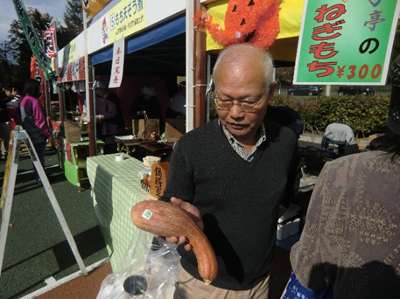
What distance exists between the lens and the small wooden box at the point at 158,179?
2275 millimetres

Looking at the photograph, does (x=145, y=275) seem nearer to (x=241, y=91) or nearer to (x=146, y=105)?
(x=241, y=91)

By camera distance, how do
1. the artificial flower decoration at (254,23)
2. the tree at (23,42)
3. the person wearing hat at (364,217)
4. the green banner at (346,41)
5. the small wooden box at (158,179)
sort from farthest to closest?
the tree at (23,42)
the small wooden box at (158,179)
the artificial flower decoration at (254,23)
the green banner at (346,41)
the person wearing hat at (364,217)

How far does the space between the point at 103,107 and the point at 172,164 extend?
16.5 ft

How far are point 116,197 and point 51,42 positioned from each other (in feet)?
26.8

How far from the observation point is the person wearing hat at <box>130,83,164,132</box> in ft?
20.2

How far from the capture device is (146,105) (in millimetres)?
6312

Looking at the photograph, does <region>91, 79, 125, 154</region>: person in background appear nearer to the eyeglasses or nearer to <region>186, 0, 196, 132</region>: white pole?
<region>186, 0, 196, 132</region>: white pole

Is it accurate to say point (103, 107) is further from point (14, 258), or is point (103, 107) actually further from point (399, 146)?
point (399, 146)

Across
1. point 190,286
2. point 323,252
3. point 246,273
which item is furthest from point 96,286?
A: point 323,252

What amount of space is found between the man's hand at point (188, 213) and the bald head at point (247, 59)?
1.92 feet

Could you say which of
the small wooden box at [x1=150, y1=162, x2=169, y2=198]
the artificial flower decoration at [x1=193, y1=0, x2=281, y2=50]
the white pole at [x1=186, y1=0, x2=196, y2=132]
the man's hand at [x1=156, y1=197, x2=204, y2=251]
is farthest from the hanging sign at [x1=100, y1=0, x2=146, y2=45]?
the man's hand at [x1=156, y1=197, x2=204, y2=251]

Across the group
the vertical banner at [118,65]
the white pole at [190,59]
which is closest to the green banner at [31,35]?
the vertical banner at [118,65]

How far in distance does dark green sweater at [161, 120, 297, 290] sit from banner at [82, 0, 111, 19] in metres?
4.04

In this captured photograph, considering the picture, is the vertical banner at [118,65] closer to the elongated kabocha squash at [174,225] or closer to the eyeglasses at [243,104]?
the eyeglasses at [243,104]
